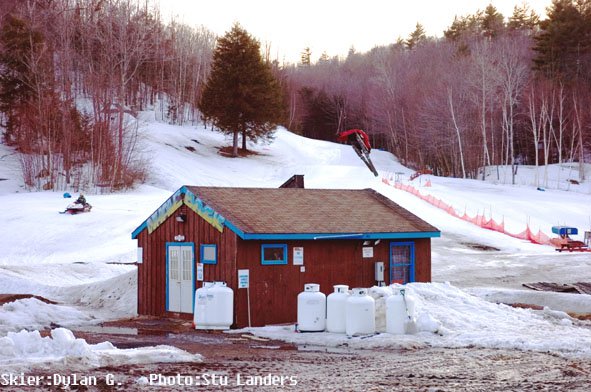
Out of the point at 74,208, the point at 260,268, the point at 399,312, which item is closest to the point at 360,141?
the point at 74,208

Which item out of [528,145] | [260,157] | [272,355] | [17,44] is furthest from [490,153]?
[272,355]

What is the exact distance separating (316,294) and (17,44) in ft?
168

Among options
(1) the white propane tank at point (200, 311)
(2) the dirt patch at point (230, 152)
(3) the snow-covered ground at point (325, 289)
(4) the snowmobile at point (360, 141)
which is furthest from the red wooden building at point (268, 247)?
(2) the dirt patch at point (230, 152)

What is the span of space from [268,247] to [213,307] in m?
2.50

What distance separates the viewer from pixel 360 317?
1728 cm

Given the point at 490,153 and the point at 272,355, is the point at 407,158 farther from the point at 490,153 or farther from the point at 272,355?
the point at 272,355

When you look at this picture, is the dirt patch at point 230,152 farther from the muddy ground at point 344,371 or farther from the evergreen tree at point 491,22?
the muddy ground at point 344,371

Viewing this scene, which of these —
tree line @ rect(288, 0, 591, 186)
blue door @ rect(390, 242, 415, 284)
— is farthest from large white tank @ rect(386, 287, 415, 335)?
tree line @ rect(288, 0, 591, 186)

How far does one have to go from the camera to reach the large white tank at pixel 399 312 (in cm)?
1739

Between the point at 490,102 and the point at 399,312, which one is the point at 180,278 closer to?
the point at 399,312

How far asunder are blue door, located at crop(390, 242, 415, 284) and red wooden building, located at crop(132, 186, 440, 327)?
3 cm

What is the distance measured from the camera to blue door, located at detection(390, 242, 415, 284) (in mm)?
23891

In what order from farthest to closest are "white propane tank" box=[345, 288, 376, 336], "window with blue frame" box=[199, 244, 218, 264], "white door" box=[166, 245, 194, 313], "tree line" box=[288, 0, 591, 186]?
"tree line" box=[288, 0, 591, 186]
"white door" box=[166, 245, 194, 313]
"window with blue frame" box=[199, 244, 218, 264]
"white propane tank" box=[345, 288, 376, 336]

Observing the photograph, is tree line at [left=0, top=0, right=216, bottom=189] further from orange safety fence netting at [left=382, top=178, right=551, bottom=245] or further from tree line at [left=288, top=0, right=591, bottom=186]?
tree line at [left=288, top=0, right=591, bottom=186]
